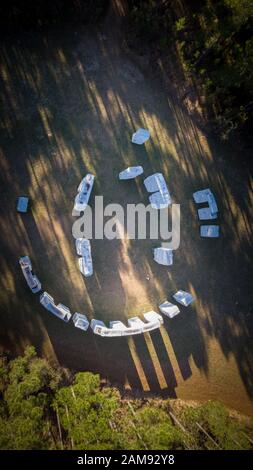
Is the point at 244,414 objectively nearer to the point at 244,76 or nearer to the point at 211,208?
the point at 211,208

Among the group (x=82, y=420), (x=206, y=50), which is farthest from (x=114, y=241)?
(x=206, y=50)

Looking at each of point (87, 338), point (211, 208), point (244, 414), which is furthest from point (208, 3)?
point (244, 414)
